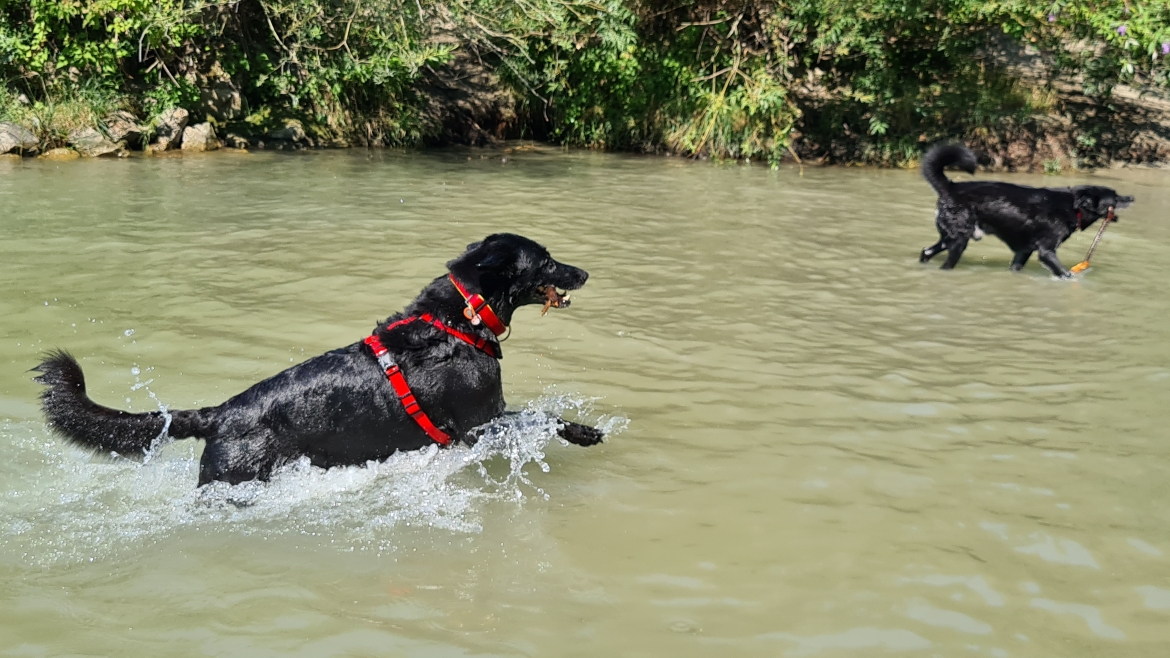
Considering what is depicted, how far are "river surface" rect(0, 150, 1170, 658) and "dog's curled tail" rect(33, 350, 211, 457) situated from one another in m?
0.16

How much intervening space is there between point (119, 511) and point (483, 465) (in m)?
1.65

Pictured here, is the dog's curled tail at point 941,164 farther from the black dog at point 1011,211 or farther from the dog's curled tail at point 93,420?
the dog's curled tail at point 93,420

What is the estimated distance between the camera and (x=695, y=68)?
57.1 ft

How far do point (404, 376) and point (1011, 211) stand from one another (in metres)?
6.65

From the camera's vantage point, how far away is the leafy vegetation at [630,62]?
14.9m

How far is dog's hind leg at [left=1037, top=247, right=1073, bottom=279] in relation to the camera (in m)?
8.88

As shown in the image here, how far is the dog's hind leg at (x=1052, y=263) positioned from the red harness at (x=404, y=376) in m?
6.30

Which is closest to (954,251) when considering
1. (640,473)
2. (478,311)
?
(640,473)

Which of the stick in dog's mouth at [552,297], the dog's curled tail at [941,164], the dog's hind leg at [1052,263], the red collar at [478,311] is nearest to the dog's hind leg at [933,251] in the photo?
the dog's curled tail at [941,164]

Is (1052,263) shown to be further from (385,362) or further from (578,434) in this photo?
(385,362)

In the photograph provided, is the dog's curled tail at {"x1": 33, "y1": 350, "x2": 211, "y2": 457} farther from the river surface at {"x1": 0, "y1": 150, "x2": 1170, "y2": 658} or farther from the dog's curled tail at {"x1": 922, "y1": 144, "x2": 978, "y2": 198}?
the dog's curled tail at {"x1": 922, "y1": 144, "x2": 978, "y2": 198}

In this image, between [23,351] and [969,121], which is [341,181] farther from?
[969,121]

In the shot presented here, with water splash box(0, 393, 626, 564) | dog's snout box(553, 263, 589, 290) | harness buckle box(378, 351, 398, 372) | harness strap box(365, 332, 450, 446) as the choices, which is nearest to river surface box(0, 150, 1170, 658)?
water splash box(0, 393, 626, 564)

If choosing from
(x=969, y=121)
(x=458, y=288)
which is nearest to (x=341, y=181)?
(x=458, y=288)
